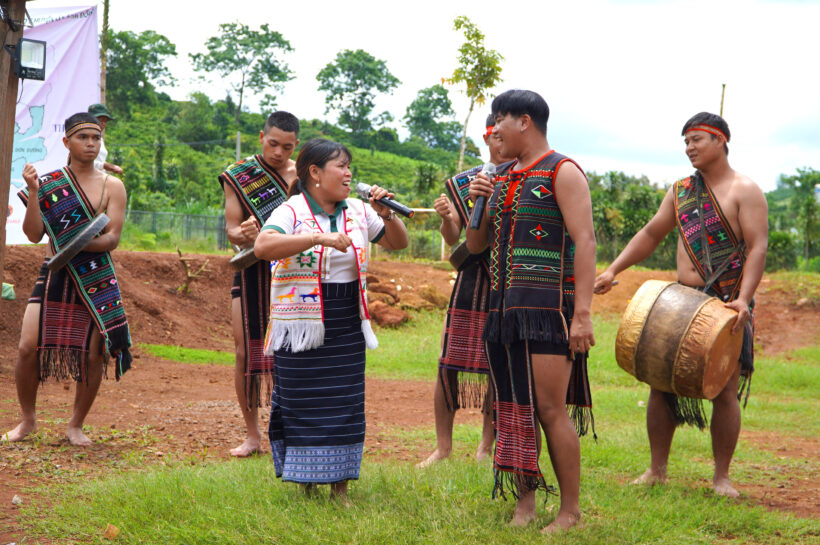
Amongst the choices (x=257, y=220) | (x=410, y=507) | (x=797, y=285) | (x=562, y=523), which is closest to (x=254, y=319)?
(x=257, y=220)

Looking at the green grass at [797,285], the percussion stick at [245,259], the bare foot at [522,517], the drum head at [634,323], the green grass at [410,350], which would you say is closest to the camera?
the bare foot at [522,517]

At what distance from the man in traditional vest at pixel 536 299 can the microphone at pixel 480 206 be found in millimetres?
42

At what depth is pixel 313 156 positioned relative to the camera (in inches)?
155

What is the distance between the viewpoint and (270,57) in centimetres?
5806

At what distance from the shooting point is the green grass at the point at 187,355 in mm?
10070

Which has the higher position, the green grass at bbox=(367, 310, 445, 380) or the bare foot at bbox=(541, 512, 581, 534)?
the bare foot at bbox=(541, 512, 581, 534)

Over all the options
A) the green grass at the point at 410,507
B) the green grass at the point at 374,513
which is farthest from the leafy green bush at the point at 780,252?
the green grass at the point at 374,513

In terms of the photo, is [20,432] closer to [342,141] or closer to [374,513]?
[374,513]

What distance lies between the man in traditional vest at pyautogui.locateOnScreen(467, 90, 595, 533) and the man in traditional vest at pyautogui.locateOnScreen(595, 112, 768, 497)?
0.96 m

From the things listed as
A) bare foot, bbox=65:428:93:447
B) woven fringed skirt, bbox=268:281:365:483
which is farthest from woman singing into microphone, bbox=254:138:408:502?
bare foot, bbox=65:428:93:447

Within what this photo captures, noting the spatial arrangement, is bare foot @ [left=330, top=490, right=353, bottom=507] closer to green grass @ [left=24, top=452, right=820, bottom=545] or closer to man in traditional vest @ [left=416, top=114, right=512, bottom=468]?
green grass @ [left=24, top=452, right=820, bottom=545]

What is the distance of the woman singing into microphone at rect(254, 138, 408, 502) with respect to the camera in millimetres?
3787

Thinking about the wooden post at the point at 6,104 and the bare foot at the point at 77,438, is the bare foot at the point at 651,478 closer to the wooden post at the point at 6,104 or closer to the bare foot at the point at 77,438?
the bare foot at the point at 77,438

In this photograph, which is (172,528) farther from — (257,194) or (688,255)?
(688,255)
